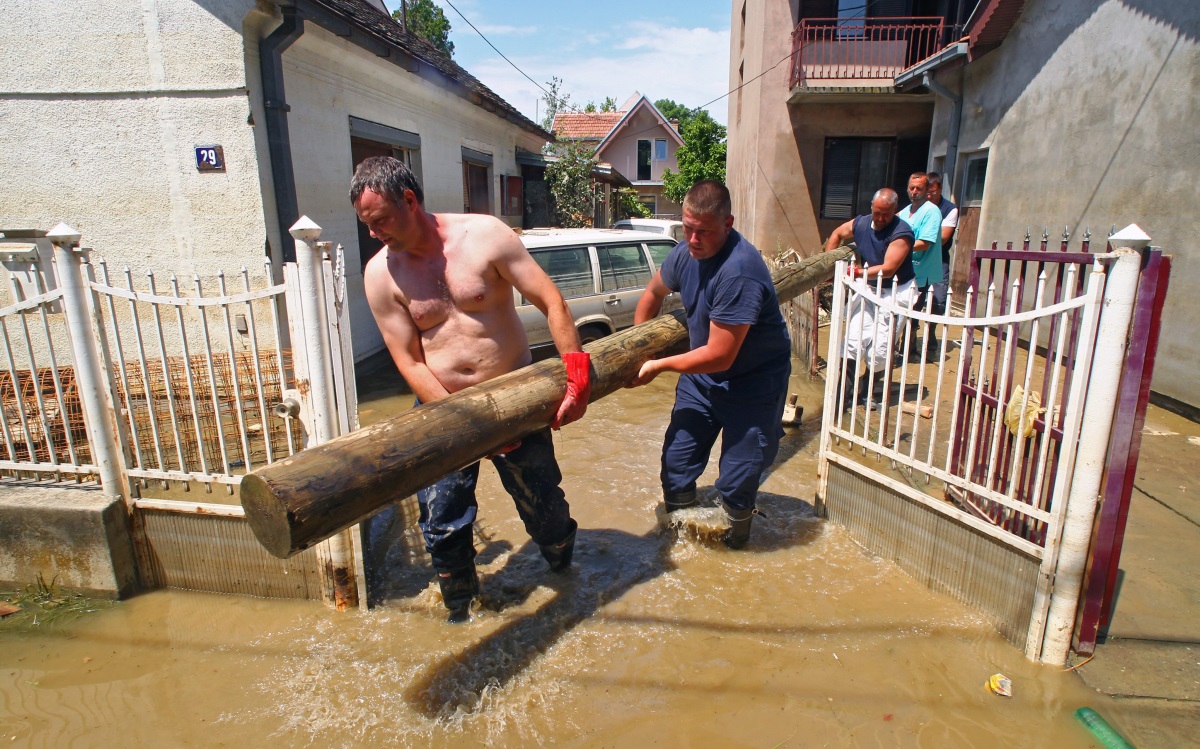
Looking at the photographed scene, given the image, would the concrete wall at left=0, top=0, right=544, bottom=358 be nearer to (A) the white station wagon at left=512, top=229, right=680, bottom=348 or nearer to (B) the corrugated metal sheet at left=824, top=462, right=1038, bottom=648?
(A) the white station wagon at left=512, top=229, right=680, bottom=348

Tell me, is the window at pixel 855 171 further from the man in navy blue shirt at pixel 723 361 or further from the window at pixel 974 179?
the man in navy blue shirt at pixel 723 361

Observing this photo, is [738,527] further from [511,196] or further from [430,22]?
[430,22]

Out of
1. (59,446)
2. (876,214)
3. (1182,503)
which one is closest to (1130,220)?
(876,214)

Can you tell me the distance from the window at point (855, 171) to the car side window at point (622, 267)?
805cm

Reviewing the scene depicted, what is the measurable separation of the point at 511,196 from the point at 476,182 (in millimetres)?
1794

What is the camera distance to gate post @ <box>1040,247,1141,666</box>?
89.8 inches

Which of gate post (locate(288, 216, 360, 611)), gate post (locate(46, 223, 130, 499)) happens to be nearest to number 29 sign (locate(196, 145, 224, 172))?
gate post (locate(46, 223, 130, 499))

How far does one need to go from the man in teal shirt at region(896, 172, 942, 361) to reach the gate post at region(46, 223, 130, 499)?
5625 millimetres

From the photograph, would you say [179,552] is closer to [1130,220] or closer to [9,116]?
[9,116]

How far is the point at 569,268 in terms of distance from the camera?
678cm

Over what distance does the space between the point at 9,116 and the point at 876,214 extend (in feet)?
24.3

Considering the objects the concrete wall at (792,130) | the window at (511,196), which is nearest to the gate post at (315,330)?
the window at (511,196)

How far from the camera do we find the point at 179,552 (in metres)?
3.22

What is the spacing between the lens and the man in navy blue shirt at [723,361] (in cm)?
305
